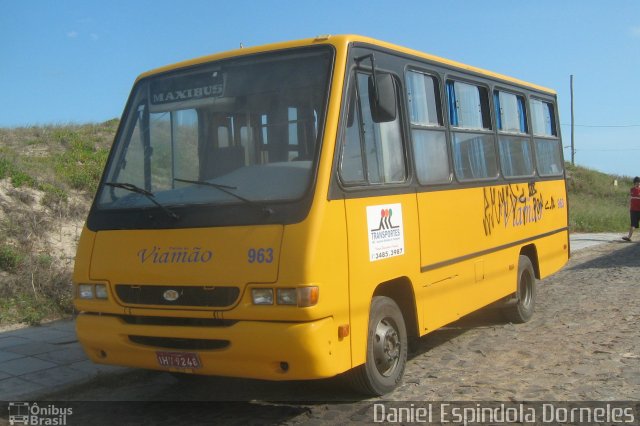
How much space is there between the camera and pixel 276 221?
480cm

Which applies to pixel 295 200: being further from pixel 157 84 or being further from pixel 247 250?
pixel 157 84

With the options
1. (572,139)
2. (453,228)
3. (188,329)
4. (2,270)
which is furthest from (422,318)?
(572,139)

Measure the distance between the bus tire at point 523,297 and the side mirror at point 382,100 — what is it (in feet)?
13.5

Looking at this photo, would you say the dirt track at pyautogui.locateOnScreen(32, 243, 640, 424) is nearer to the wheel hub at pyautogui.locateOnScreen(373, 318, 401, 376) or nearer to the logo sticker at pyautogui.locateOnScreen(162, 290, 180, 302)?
the wheel hub at pyautogui.locateOnScreen(373, 318, 401, 376)

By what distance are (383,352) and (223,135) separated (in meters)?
2.17

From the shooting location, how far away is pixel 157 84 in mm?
5984

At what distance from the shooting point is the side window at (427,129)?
6.32m

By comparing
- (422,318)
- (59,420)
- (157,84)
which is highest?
(157,84)

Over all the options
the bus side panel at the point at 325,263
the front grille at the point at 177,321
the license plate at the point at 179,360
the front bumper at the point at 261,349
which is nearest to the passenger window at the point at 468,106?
the bus side panel at the point at 325,263

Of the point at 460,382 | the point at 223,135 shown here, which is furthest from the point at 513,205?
the point at 223,135

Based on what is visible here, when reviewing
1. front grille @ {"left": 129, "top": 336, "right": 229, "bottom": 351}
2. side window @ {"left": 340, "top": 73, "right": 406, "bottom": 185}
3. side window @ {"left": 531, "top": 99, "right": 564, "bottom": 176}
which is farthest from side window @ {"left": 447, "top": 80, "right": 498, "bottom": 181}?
front grille @ {"left": 129, "top": 336, "right": 229, "bottom": 351}

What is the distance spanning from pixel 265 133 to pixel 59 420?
112 inches

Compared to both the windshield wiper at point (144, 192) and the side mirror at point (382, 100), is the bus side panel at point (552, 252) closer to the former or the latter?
the side mirror at point (382, 100)

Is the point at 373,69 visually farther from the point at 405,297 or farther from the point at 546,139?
the point at 546,139
